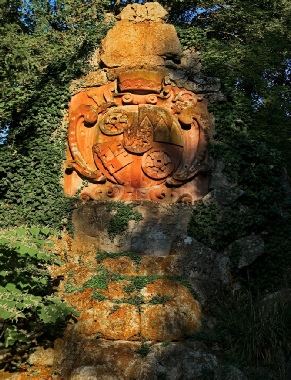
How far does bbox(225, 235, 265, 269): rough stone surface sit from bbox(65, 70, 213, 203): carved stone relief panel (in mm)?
1114

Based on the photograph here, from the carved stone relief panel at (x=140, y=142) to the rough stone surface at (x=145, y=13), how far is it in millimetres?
1439

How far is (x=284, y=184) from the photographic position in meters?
10.2

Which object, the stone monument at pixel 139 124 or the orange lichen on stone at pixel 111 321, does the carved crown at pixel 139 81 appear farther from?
the orange lichen on stone at pixel 111 321

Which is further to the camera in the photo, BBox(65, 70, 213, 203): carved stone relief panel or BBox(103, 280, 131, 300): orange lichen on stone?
BBox(65, 70, 213, 203): carved stone relief panel

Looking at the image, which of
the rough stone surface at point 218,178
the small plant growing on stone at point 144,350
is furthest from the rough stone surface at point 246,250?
the small plant growing on stone at point 144,350

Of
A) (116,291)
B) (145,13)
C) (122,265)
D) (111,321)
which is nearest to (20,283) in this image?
(111,321)

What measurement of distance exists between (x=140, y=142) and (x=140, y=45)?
2.08 m

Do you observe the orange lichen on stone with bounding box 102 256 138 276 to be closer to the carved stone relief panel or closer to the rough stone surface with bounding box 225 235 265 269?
the carved stone relief panel

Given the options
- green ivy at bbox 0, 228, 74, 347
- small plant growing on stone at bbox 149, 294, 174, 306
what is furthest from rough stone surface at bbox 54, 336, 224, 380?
small plant growing on stone at bbox 149, 294, 174, 306

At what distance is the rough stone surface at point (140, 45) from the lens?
10.8m

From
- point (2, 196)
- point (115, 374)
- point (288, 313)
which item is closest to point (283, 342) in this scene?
point (288, 313)

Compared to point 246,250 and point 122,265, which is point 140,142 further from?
point 246,250

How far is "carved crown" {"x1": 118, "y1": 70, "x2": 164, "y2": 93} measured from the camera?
1034cm

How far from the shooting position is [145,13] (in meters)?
11.3
